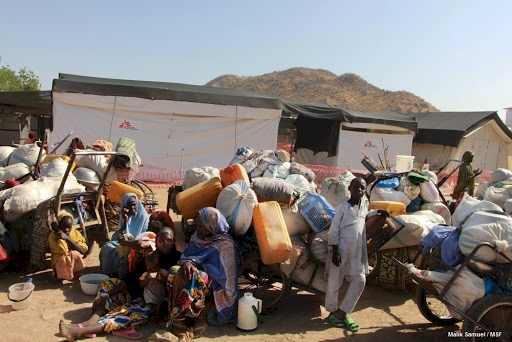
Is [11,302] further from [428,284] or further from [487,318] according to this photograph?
[487,318]

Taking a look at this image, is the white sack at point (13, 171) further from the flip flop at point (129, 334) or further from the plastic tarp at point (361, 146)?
the plastic tarp at point (361, 146)

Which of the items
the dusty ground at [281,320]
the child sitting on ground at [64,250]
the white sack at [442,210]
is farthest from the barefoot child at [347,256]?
the child sitting on ground at [64,250]

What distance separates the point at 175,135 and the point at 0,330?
379 inches

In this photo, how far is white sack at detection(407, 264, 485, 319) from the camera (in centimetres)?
346

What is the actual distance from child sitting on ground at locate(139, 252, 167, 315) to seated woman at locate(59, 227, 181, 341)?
0.06 meters

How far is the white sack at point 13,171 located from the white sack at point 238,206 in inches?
145

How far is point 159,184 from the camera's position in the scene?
1265 centimetres

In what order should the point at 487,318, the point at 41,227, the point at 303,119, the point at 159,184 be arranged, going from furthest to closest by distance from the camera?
the point at 303,119, the point at 159,184, the point at 41,227, the point at 487,318

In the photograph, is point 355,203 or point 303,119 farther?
point 303,119

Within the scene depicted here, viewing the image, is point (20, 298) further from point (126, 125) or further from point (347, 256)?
→ point (126, 125)

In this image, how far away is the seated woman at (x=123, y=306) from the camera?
358 cm

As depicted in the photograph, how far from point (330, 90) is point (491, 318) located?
45.6 m

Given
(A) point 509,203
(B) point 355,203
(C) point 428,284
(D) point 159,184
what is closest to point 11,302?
(B) point 355,203

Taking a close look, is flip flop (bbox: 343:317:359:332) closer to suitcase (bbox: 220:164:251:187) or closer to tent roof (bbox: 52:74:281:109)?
suitcase (bbox: 220:164:251:187)
